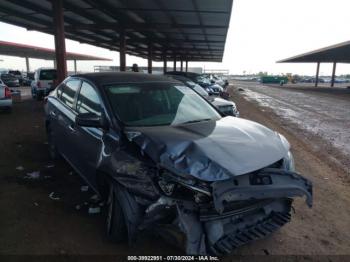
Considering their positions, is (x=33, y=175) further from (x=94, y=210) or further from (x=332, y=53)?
(x=332, y=53)

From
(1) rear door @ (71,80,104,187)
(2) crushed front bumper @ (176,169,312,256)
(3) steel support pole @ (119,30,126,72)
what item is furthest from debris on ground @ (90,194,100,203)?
(3) steel support pole @ (119,30,126,72)

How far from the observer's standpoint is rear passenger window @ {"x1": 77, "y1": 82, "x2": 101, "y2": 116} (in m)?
3.71

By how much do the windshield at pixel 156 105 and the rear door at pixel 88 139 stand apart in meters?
0.26

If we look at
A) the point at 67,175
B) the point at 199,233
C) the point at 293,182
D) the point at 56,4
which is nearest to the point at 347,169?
the point at 293,182

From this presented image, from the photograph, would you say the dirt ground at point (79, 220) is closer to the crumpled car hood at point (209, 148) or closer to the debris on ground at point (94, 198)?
the debris on ground at point (94, 198)

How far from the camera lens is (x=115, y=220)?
3.07 m

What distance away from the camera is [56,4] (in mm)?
11727

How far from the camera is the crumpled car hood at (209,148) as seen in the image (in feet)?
8.33

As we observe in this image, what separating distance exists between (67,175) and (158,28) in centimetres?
1199

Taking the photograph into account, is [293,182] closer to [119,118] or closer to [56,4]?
[119,118]

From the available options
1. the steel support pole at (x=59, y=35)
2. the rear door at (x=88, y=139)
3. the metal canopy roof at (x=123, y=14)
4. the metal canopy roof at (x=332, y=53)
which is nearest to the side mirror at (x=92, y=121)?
the rear door at (x=88, y=139)

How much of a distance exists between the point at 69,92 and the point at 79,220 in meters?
2.15

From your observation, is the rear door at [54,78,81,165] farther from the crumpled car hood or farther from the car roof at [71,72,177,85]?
the crumpled car hood

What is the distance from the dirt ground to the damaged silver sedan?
0.36 m
